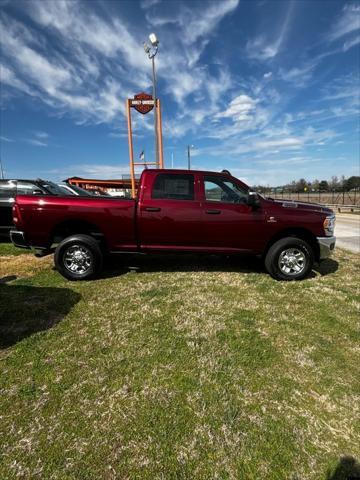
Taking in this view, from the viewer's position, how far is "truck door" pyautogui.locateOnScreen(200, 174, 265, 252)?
16.2 feet

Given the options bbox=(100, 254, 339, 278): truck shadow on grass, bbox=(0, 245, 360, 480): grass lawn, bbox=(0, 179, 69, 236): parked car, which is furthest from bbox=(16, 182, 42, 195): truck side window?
bbox=(0, 245, 360, 480): grass lawn

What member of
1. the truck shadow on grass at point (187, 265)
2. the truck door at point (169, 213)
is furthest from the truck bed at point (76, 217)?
the truck shadow on grass at point (187, 265)

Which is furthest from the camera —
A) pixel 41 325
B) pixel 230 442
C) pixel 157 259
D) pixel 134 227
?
pixel 157 259

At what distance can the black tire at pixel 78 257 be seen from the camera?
479 cm

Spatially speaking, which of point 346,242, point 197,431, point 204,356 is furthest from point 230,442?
point 346,242

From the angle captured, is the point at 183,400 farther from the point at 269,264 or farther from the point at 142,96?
the point at 142,96

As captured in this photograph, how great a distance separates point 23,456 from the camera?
5.96 ft

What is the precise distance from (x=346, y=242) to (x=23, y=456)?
33.9 ft

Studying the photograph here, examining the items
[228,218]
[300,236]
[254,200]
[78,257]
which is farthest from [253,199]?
[78,257]

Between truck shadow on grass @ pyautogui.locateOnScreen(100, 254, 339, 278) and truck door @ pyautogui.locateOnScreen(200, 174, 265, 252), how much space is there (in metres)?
0.49

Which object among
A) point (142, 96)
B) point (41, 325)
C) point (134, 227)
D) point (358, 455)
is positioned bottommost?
point (358, 455)

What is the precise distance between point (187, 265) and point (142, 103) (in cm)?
1053

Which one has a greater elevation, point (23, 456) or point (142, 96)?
point (142, 96)

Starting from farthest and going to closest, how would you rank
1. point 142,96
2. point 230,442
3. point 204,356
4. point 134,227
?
point 142,96 < point 134,227 < point 204,356 < point 230,442
